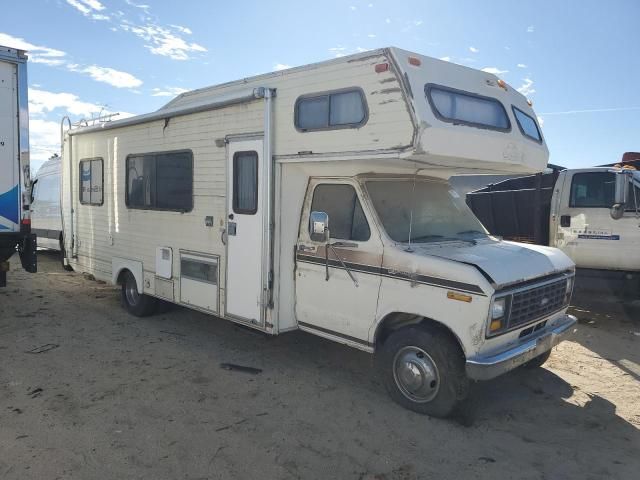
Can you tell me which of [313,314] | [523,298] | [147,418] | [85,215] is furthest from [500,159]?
[85,215]

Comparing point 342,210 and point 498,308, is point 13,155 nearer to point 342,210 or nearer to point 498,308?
point 342,210

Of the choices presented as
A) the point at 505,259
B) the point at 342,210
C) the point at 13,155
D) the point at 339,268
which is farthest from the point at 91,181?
the point at 505,259

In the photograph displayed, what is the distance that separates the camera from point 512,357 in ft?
13.5

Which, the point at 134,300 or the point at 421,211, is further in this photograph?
the point at 134,300

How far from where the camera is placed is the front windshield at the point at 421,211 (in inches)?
188

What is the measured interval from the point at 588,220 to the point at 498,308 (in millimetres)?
4923

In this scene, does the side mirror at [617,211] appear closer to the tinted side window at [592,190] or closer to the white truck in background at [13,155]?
the tinted side window at [592,190]

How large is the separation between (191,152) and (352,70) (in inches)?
98.6

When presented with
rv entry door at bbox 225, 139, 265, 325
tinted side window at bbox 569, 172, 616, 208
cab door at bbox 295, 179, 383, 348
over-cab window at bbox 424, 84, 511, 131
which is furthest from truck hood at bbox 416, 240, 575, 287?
tinted side window at bbox 569, 172, 616, 208

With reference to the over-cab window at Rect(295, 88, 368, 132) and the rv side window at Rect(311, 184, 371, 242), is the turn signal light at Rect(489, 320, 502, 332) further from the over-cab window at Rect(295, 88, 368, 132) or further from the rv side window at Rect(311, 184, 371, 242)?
the over-cab window at Rect(295, 88, 368, 132)

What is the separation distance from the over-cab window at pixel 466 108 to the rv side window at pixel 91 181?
545 cm

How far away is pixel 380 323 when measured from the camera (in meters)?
4.59

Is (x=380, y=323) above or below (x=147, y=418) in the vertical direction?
above

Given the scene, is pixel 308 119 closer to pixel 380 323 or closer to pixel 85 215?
pixel 380 323
